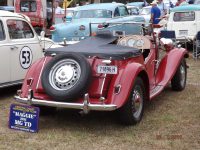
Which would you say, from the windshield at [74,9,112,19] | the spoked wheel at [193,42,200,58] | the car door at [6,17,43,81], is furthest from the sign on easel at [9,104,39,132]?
the windshield at [74,9,112,19]

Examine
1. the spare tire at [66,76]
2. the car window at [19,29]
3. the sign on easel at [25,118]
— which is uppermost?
the car window at [19,29]

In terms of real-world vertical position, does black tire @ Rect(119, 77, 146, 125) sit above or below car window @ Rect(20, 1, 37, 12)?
below

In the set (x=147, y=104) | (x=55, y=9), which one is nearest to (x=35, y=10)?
(x=55, y=9)

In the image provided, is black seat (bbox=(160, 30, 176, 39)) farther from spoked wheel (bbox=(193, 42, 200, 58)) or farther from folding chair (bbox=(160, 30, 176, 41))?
spoked wheel (bbox=(193, 42, 200, 58))

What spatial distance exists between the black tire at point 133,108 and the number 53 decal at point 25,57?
8.85ft

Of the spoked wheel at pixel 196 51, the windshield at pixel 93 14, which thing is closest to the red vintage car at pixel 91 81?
the spoked wheel at pixel 196 51

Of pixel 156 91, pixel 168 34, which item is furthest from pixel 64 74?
pixel 168 34

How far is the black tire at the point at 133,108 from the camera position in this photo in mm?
5602

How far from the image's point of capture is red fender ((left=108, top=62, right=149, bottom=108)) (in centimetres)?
538

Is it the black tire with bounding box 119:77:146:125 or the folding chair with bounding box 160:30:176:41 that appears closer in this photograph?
the black tire with bounding box 119:77:146:125

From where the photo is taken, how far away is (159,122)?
236 inches

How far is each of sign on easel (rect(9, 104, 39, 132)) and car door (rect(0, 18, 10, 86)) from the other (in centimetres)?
189

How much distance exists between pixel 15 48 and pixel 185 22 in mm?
8244

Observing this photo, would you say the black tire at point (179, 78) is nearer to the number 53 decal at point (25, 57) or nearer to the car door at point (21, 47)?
the car door at point (21, 47)
